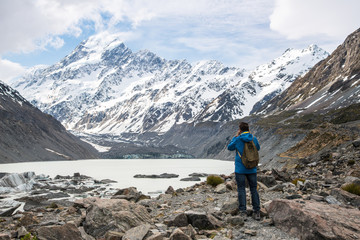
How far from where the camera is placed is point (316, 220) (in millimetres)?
8289

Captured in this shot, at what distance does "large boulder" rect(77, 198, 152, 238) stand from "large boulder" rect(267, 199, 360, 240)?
4553 mm

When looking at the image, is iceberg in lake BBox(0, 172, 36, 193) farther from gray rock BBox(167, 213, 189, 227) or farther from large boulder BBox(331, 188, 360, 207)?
large boulder BBox(331, 188, 360, 207)

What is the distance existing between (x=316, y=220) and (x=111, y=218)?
635cm

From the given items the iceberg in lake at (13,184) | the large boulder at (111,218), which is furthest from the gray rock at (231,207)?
the iceberg in lake at (13,184)

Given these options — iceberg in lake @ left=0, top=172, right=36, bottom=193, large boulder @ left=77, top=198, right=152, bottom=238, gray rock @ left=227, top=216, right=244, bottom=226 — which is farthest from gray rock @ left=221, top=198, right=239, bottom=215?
iceberg in lake @ left=0, top=172, right=36, bottom=193

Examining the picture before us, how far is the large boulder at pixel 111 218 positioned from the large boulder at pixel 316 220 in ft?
14.9

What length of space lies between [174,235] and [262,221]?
3173mm

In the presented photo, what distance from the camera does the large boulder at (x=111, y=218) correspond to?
408 inches

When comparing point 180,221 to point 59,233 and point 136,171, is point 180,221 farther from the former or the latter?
point 136,171

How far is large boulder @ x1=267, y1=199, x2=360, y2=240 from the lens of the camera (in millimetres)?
7960

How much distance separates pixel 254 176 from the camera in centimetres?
1100

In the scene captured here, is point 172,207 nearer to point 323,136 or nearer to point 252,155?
point 252,155

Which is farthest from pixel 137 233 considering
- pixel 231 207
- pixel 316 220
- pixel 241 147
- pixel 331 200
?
pixel 331 200

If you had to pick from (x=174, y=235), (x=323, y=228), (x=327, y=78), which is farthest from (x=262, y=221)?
(x=327, y=78)
